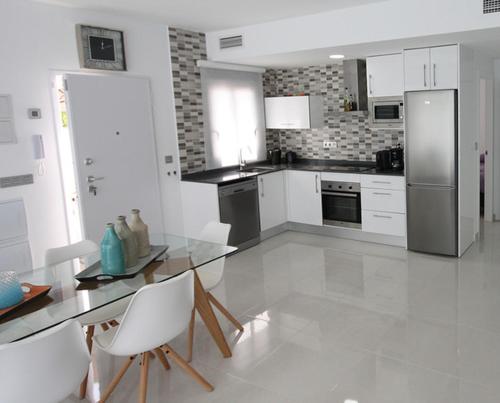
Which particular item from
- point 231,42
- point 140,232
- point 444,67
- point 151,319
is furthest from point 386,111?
point 151,319

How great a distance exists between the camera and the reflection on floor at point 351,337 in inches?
116

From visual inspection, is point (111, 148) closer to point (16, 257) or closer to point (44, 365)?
point (16, 257)

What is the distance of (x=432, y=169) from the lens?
5.23 meters

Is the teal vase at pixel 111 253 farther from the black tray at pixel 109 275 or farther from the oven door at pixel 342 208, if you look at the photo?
the oven door at pixel 342 208

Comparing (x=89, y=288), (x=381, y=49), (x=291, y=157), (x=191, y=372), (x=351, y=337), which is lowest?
(x=351, y=337)

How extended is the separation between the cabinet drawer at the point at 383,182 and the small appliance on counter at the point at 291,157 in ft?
5.04

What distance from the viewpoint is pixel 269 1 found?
4504 mm

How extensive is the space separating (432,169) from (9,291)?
4293 millimetres

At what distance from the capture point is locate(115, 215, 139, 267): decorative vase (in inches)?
118

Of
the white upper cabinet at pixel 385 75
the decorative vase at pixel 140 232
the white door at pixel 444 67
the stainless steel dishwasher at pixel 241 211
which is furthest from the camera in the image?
the stainless steel dishwasher at pixel 241 211

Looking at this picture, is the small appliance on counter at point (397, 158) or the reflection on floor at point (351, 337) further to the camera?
the small appliance on counter at point (397, 158)

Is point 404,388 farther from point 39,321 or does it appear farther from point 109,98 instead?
point 109,98

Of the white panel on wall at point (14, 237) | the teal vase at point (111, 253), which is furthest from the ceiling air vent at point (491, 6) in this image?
the white panel on wall at point (14, 237)

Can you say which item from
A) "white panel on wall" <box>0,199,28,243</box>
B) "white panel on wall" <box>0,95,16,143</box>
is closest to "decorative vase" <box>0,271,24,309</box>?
"white panel on wall" <box>0,199,28,243</box>
